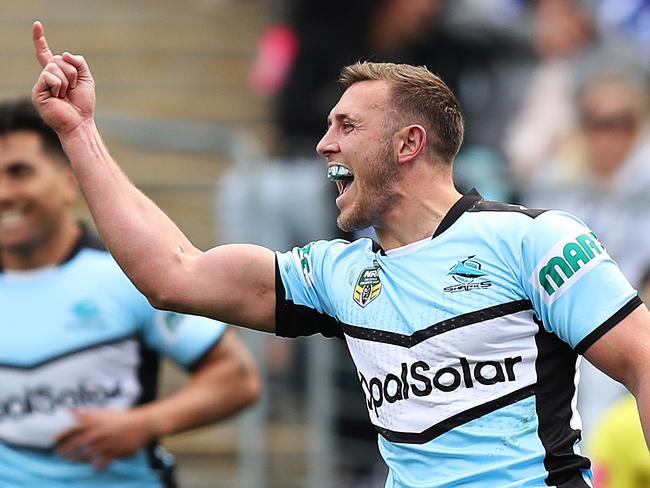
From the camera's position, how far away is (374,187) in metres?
4.14

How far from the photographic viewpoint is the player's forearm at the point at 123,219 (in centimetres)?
414

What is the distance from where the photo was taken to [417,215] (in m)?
4.16

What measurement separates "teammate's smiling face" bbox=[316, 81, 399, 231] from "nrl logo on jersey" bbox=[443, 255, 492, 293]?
0.32 meters

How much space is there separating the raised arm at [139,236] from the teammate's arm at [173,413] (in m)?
1.40

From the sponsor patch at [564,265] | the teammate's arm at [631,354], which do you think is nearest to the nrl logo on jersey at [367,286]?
the sponsor patch at [564,265]

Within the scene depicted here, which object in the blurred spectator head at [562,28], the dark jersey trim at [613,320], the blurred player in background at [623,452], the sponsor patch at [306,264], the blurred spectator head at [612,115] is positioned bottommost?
the blurred player in background at [623,452]

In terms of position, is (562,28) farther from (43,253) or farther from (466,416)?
(466,416)

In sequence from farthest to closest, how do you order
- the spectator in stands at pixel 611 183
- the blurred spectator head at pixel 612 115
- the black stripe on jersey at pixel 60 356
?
the blurred spectator head at pixel 612 115, the spectator in stands at pixel 611 183, the black stripe on jersey at pixel 60 356

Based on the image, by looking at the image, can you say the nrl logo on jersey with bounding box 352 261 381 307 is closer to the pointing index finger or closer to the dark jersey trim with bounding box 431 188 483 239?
the dark jersey trim with bounding box 431 188 483 239

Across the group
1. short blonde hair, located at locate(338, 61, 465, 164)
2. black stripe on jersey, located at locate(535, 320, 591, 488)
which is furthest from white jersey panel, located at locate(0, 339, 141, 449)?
black stripe on jersey, located at locate(535, 320, 591, 488)

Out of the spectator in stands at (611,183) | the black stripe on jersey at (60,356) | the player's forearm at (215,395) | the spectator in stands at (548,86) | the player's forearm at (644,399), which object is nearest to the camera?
the player's forearm at (644,399)

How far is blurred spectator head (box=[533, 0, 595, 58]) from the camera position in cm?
933

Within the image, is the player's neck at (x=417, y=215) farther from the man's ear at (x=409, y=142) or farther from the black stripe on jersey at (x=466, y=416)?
the black stripe on jersey at (x=466, y=416)

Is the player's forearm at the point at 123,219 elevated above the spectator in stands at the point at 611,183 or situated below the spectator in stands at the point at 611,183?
below
